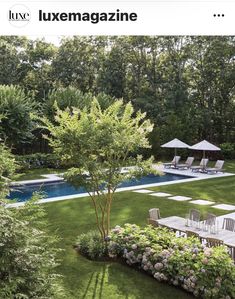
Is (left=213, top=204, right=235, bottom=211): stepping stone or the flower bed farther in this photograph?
(left=213, top=204, right=235, bottom=211): stepping stone

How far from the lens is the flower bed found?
7066 millimetres

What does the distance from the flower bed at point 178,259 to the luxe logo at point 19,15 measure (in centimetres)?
571

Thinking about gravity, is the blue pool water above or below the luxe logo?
below

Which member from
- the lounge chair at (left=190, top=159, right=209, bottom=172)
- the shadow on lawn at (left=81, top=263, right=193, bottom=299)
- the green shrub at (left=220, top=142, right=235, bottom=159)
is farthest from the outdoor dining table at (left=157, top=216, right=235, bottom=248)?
the green shrub at (left=220, top=142, right=235, bottom=159)

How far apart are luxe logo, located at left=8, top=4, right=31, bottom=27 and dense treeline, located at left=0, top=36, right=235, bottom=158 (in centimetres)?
2825

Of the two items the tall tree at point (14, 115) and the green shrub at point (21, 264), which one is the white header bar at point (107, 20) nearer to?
the green shrub at point (21, 264)

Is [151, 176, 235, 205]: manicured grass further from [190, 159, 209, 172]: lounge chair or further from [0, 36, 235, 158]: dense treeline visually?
[0, 36, 235, 158]: dense treeline

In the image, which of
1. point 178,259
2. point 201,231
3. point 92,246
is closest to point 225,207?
point 201,231

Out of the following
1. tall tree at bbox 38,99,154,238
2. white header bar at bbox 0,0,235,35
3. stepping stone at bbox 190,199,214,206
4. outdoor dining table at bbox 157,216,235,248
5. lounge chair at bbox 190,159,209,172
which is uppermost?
white header bar at bbox 0,0,235,35

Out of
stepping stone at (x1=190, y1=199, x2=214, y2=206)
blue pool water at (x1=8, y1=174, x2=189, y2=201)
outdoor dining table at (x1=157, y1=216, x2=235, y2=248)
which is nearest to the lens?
outdoor dining table at (x1=157, y1=216, x2=235, y2=248)

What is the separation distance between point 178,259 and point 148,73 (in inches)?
1289

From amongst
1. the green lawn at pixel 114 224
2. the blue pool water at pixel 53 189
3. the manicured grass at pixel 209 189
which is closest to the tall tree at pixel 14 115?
the blue pool water at pixel 53 189

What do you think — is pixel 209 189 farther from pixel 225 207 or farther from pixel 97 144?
pixel 97 144

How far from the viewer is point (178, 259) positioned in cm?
764
